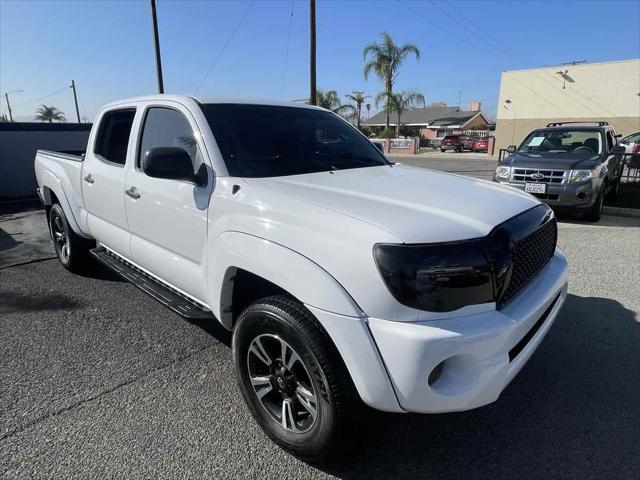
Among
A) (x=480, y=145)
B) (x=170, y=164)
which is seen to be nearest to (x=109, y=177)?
(x=170, y=164)

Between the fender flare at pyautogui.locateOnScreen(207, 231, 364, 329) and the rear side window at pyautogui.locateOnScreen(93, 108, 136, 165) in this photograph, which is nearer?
the fender flare at pyautogui.locateOnScreen(207, 231, 364, 329)

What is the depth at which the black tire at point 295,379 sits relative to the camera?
1945mm

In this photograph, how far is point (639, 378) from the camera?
291cm

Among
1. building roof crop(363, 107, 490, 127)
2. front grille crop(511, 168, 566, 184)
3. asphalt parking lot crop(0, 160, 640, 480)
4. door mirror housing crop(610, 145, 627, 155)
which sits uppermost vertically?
building roof crop(363, 107, 490, 127)

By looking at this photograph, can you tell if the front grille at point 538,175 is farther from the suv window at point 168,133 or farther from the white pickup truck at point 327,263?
the suv window at point 168,133

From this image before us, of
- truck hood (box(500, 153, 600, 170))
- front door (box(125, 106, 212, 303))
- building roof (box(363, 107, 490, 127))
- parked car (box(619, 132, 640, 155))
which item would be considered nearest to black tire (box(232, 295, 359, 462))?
front door (box(125, 106, 212, 303))

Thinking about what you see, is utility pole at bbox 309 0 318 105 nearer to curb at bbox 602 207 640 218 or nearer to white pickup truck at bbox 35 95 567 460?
curb at bbox 602 207 640 218

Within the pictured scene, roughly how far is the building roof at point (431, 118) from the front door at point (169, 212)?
59.3m

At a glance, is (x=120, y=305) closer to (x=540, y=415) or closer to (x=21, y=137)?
(x=540, y=415)

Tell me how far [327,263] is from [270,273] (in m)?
0.36

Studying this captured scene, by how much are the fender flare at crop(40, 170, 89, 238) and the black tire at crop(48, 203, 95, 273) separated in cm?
13

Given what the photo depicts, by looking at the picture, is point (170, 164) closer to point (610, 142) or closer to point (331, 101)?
point (610, 142)

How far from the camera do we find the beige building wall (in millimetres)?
28016

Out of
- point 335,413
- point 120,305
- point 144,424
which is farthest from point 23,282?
point 335,413
